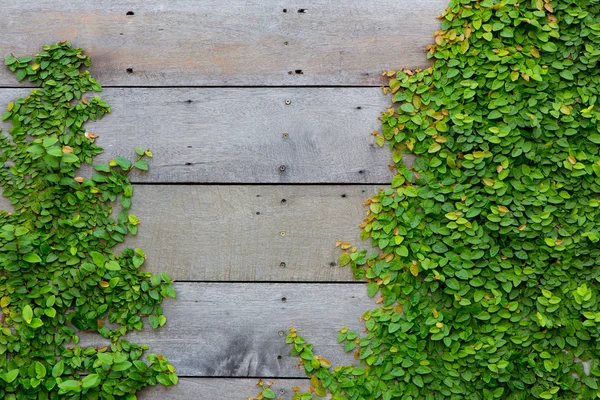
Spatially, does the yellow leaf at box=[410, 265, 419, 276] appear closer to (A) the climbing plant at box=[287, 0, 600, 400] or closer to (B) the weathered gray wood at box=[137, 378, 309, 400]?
(A) the climbing plant at box=[287, 0, 600, 400]

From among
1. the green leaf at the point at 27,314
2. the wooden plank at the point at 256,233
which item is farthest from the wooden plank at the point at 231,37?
the green leaf at the point at 27,314

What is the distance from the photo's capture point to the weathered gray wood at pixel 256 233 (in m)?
1.47

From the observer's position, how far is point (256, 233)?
1.47 m

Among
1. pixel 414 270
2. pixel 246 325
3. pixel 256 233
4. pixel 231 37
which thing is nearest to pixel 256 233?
pixel 256 233

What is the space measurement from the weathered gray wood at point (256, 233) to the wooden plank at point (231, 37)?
0.31 m

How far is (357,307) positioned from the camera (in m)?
1.45

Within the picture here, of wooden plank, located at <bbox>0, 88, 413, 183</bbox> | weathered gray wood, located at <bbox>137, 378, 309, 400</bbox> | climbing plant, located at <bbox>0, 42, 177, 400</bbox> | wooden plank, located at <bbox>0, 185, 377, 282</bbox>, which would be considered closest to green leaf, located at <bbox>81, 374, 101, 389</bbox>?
climbing plant, located at <bbox>0, 42, 177, 400</bbox>

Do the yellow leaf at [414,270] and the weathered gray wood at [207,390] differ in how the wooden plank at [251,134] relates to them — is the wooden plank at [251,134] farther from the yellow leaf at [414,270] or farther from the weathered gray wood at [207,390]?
the weathered gray wood at [207,390]

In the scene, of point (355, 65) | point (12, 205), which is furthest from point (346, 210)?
point (12, 205)

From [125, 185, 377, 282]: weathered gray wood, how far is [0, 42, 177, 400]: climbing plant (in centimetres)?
→ 7

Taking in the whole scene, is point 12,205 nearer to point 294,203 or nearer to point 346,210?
point 294,203

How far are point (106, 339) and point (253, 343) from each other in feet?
1.30

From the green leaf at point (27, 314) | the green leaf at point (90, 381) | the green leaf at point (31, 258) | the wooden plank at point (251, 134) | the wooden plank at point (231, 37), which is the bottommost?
the green leaf at point (90, 381)

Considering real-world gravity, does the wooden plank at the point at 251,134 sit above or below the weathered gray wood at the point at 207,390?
above
